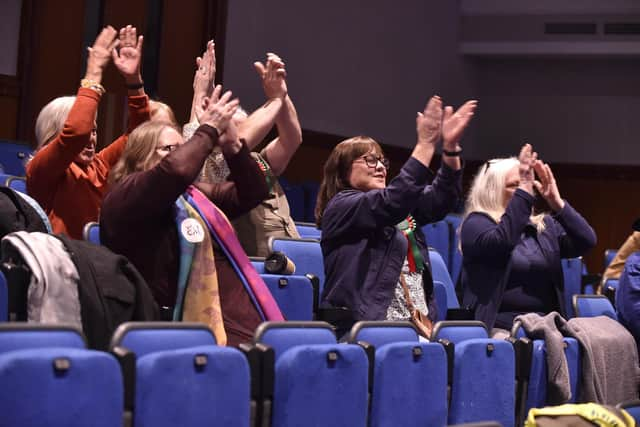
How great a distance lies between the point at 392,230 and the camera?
1.20 m

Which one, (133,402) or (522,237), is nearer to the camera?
(133,402)

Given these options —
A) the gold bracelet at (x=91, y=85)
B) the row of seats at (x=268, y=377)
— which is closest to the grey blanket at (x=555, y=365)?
the row of seats at (x=268, y=377)

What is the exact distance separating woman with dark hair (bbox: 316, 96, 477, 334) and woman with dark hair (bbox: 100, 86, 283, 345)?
173mm

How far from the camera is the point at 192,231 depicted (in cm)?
92

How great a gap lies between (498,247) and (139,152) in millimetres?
610

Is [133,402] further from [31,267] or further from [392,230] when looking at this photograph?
[392,230]

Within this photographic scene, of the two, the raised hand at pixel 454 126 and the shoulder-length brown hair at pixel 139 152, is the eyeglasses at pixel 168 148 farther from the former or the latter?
the raised hand at pixel 454 126

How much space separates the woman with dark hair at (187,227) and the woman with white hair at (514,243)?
482 mm

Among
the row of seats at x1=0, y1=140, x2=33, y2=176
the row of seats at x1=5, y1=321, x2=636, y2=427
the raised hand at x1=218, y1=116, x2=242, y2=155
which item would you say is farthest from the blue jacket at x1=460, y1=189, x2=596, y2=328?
the row of seats at x1=0, y1=140, x2=33, y2=176

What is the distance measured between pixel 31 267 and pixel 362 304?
1.55ft

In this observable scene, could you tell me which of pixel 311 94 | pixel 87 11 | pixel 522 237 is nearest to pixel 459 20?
pixel 311 94

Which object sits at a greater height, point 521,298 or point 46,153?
point 46,153

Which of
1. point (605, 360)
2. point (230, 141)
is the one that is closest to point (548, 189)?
point (605, 360)

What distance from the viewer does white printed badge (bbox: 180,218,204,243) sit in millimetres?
912
